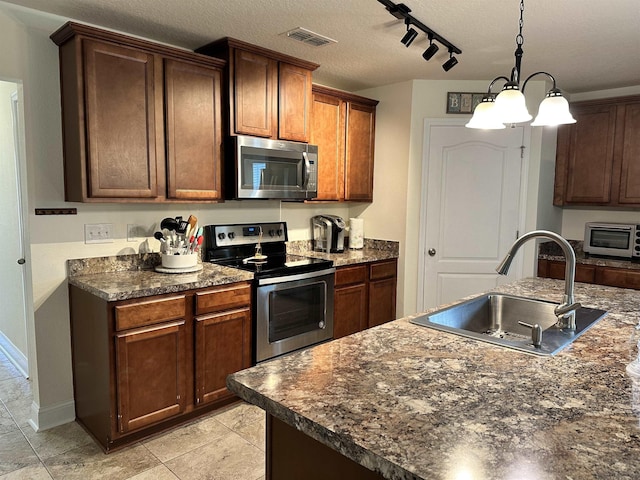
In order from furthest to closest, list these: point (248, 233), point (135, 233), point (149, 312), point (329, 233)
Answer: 1. point (329, 233)
2. point (248, 233)
3. point (135, 233)
4. point (149, 312)

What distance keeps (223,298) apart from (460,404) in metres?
1.88

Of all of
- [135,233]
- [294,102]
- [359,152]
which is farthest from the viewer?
[359,152]

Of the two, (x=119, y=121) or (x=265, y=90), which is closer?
(x=119, y=121)

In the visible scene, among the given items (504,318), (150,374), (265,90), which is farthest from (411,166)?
(150,374)

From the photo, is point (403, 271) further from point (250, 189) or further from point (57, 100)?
point (57, 100)

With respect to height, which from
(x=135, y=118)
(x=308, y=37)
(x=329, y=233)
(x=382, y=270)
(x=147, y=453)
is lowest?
(x=147, y=453)

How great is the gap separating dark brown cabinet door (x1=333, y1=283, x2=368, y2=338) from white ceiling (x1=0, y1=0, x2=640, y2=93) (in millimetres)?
1814

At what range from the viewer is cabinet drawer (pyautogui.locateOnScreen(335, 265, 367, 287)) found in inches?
141

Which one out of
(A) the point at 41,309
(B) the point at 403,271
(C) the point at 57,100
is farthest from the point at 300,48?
(A) the point at 41,309

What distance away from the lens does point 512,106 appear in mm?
1719

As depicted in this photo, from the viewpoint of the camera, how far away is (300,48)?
314 centimetres

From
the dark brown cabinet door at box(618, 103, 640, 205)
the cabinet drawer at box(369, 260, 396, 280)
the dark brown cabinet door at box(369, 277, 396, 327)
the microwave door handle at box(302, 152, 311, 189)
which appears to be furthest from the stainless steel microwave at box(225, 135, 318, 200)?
the dark brown cabinet door at box(618, 103, 640, 205)

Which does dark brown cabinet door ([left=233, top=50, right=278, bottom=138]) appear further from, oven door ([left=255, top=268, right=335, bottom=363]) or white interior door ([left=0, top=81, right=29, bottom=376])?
white interior door ([left=0, top=81, right=29, bottom=376])

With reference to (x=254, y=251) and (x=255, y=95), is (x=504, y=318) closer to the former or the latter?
(x=254, y=251)
